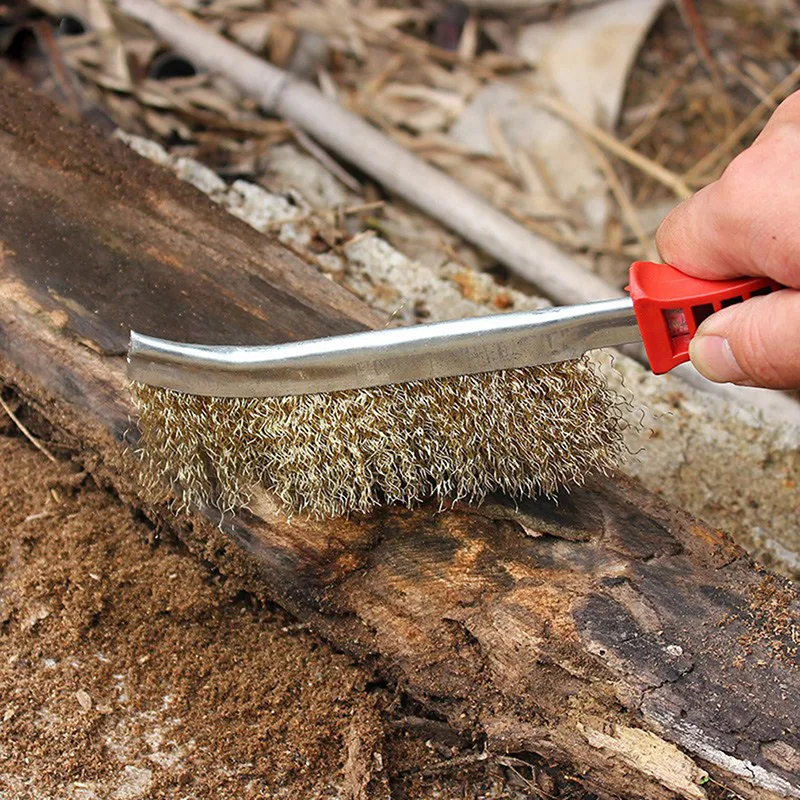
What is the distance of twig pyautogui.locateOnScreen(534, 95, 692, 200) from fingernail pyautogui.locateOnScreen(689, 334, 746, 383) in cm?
Result: 250

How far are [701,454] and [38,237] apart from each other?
6.66 feet

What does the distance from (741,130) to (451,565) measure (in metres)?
3.25

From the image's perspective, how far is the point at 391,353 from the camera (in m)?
2.00

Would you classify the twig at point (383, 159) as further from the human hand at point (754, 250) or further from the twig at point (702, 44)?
the twig at point (702, 44)

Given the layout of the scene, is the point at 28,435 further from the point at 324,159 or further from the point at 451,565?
the point at 324,159

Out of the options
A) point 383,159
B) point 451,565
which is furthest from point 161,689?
point 383,159

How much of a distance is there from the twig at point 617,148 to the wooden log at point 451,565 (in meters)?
2.32

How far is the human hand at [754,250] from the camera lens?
1775 mm

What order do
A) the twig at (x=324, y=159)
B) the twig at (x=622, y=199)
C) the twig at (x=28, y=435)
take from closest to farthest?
the twig at (x=28, y=435) → the twig at (x=324, y=159) → the twig at (x=622, y=199)

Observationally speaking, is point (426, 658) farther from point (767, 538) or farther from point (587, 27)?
point (587, 27)

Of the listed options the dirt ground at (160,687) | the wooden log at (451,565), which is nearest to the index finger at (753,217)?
the wooden log at (451,565)

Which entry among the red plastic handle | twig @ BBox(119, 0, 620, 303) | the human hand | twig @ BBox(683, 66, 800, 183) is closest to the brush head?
the red plastic handle

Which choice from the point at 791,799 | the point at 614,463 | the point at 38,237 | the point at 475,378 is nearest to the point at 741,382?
the point at 614,463

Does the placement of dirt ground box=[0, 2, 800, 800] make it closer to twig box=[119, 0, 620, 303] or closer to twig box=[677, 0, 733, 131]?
twig box=[119, 0, 620, 303]
